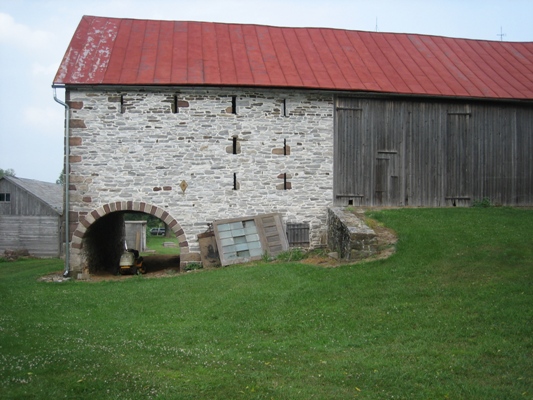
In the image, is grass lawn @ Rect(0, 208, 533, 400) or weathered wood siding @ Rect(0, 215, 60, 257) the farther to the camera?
weathered wood siding @ Rect(0, 215, 60, 257)

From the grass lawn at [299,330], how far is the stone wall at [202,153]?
2758 mm

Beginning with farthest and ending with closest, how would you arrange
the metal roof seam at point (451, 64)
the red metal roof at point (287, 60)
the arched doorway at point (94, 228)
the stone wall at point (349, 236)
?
the metal roof seam at point (451, 64) < the red metal roof at point (287, 60) < the arched doorway at point (94, 228) < the stone wall at point (349, 236)

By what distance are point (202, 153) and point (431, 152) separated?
7.12 meters

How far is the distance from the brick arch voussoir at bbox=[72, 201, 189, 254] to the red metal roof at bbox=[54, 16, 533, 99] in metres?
3.43

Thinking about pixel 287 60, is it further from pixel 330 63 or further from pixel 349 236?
pixel 349 236

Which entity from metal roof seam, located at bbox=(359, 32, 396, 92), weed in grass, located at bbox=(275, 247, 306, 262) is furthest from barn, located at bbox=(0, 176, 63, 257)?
metal roof seam, located at bbox=(359, 32, 396, 92)

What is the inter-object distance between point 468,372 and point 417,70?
13.7m

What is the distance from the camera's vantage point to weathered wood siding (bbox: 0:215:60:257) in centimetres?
2658

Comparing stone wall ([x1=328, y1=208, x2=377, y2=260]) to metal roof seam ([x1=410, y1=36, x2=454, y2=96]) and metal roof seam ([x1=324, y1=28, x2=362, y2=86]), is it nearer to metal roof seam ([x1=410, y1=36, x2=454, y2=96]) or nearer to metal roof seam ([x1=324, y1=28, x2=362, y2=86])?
metal roof seam ([x1=324, y1=28, x2=362, y2=86])

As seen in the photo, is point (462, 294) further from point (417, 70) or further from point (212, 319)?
point (417, 70)

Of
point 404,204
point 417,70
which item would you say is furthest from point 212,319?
point 417,70

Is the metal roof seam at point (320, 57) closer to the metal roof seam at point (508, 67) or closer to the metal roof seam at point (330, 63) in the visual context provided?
the metal roof seam at point (330, 63)

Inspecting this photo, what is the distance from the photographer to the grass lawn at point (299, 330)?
6.12 meters

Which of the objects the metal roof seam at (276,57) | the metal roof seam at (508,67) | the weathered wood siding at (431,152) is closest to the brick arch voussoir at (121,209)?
the weathered wood siding at (431,152)
